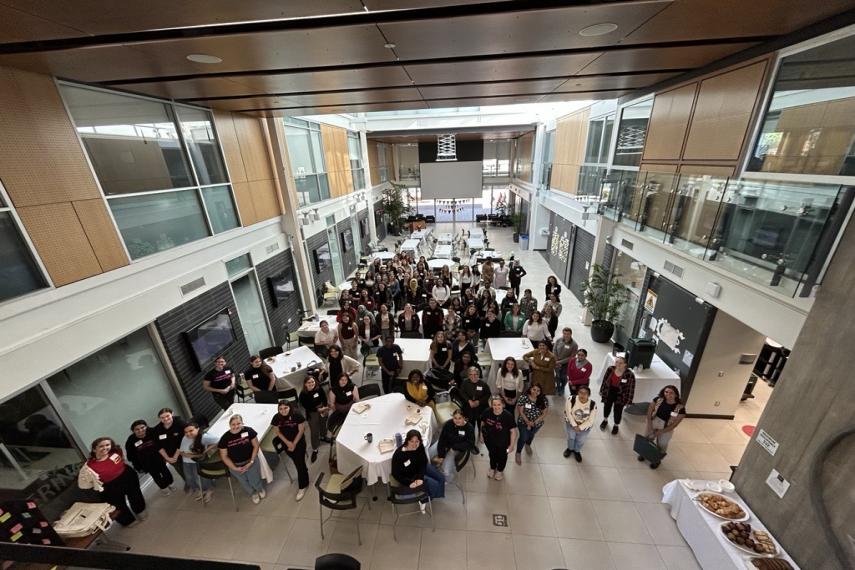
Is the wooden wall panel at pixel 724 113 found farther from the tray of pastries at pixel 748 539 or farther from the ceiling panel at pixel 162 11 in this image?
the ceiling panel at pixel 162 11

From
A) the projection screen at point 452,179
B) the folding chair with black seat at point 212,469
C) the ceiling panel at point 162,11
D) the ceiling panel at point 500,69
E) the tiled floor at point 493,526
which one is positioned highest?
the ceiling panel at point 162,11

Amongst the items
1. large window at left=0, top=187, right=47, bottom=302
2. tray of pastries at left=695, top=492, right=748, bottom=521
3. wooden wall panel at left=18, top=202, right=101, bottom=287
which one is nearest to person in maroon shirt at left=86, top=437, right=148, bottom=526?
large window at left=0, top=187, right=47, bottom=302

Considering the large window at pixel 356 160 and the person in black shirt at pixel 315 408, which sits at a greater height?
the large window at pixel 356 160

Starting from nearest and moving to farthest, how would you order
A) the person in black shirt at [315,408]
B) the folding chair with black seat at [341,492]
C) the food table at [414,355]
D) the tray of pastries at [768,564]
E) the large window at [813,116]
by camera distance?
the tray of pastries at [768,564], the large window at [813,116], the folding chair with black seat at [341,492], the person in black shirt at [315,408], the food table at [414,355]

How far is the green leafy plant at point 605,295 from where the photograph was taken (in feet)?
28.7

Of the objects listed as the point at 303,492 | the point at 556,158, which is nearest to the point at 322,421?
the point at 303,492

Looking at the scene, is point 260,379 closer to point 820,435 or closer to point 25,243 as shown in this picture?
point 25,243

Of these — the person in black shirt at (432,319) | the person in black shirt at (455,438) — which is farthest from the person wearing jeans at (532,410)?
the person in black shirt at (432,319)

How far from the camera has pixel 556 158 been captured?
1446 centimetres

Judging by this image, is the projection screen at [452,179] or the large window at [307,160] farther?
the projection screen at [452,179]

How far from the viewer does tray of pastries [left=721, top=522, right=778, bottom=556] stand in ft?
12.4

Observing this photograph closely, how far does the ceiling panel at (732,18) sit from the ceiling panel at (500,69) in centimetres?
89

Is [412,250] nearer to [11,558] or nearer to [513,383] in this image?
[513,383]

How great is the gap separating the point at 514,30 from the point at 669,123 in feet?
16.9
